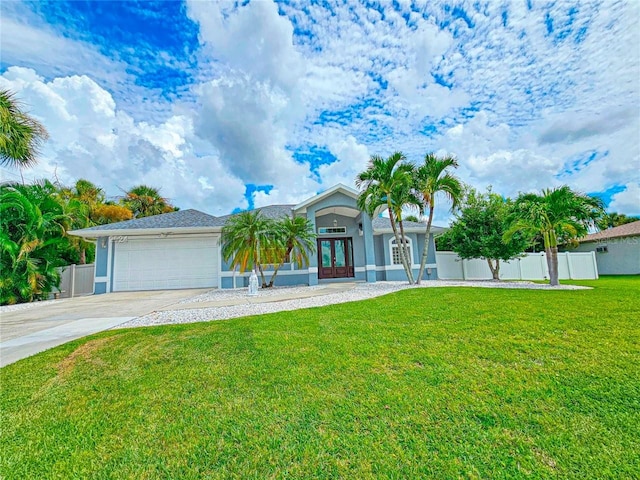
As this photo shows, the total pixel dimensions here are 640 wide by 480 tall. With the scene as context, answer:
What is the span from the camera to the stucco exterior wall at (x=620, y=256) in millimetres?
21250

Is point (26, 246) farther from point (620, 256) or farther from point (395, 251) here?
point (620, 256)

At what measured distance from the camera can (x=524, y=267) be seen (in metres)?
18.9

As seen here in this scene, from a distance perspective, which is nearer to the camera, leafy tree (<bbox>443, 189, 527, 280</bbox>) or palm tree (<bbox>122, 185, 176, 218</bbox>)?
leafy tree (<bbox>443, 189, 527, 280</bbox>)

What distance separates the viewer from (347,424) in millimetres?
2787

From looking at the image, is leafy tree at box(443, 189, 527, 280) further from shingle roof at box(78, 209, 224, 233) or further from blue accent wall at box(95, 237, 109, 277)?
blue accent wall at box(95, 237, 109, 277)

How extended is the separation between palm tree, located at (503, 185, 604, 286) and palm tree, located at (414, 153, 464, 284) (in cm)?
288

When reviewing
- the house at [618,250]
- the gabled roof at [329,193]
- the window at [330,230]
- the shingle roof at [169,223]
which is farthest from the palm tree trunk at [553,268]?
the shingle roof at [169,223]

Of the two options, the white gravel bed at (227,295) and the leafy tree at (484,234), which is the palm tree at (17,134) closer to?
the white gravel bed at (227,295)

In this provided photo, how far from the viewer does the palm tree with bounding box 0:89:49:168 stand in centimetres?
813

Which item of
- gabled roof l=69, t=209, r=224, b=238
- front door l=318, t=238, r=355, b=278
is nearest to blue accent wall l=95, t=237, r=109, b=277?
gabled roof l=69, t=209, r=224, b=238

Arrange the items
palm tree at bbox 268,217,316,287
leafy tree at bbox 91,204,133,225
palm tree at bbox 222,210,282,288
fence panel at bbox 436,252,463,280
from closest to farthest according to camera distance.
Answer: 1. palm tree at bbox 222,210,282,288
2. palm tree at bbox 268,217,316,287
3. fence panel at bbox 436,252,463,280
4. leafy tree at bbox 91,204,133,225

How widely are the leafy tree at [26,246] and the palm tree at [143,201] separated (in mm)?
13263

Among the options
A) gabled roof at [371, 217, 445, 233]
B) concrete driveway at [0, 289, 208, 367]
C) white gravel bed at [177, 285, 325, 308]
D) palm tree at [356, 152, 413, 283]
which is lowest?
concrete driveway at [0, 289, 208, 367]

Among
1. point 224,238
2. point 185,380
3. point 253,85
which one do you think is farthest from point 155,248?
point 185,380
